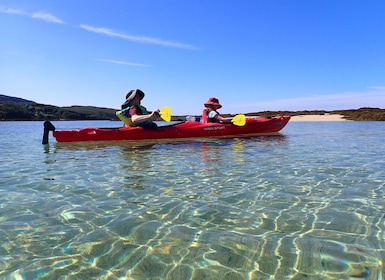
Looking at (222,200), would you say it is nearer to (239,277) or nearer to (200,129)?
(239,277)

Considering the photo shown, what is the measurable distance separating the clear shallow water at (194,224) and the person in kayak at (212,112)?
9.34 metres

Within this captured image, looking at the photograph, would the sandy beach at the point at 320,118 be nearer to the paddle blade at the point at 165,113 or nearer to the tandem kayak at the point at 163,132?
the tandem kayak at the point at 163,132

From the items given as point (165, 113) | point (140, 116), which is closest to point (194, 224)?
point (140, 116)

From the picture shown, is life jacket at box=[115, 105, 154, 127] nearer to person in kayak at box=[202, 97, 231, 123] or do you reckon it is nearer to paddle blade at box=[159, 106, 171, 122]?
paddle blade at box=[159, 106, 171, 122]

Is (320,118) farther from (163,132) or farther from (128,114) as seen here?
(128,114)

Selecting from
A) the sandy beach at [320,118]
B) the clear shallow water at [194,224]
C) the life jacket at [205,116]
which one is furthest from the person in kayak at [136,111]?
the sandy beach at [320,118]

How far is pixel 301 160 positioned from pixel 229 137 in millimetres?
7555

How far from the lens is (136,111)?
44.0ft

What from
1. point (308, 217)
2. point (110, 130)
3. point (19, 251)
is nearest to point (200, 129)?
point (110, 130)

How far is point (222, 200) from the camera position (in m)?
4.39

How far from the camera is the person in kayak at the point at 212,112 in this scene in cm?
1573

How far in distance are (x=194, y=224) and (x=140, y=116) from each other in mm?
→ 10039

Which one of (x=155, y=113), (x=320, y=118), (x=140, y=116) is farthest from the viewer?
(x=320, y=118)

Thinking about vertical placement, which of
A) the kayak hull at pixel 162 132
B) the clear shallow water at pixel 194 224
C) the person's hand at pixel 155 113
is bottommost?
the clear shallow water at pixel 194 224
